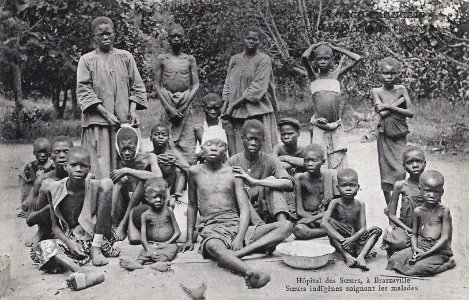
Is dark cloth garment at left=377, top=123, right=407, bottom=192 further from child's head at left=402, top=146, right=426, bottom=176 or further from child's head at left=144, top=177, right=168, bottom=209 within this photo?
child's head at left=144, top=177, right=168, bottom=209

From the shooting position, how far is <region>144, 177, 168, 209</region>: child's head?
4.51 meters

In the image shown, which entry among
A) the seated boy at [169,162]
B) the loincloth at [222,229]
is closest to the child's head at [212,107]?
the seated boy at [169,162]

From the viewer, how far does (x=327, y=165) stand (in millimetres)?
5695

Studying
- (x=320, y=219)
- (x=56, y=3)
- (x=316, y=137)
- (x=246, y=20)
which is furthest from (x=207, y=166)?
(x=246, y=20)

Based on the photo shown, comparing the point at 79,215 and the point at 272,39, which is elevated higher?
the point at 272,39

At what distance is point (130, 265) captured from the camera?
4109mm

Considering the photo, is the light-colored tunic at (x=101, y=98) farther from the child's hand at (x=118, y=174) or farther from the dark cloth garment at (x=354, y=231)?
the dark cloth garment at (x=354, y=231)

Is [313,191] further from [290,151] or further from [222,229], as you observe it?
[222,229]

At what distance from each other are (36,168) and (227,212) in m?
2.37

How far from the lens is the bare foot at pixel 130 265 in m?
4.11

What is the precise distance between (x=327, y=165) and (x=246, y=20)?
24.2ft

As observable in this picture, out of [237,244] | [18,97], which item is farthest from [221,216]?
[18,97]

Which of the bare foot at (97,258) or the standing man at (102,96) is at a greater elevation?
the standing man at (102,96)

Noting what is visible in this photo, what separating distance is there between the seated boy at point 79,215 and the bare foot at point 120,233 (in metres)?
0.29
